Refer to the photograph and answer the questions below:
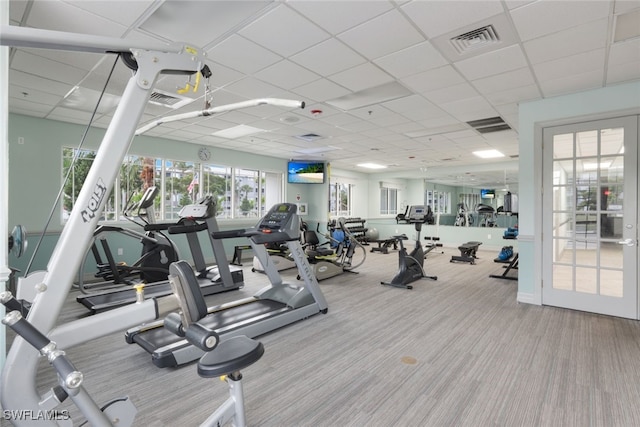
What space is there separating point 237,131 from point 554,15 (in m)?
5.03

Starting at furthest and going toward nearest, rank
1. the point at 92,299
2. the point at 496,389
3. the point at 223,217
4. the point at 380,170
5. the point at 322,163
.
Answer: the point at 380,170 → the point at 322,163 → the point at 223,217 → the point at 92,299 → the point at 496,389

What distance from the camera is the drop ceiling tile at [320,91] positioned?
3.86 metres

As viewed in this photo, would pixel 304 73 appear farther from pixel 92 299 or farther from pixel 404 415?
pixel 92 299

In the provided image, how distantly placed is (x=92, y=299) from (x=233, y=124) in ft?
11.1

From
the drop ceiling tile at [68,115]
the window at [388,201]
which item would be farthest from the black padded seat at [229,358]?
the window at [388,201]

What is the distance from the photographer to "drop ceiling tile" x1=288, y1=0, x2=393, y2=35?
2359 mm

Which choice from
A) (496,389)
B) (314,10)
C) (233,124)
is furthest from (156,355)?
(233,124)

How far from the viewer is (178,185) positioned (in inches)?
281

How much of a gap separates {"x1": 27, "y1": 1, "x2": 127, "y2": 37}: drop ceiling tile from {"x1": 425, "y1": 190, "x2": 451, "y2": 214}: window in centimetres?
973

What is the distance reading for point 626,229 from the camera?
3.71 m

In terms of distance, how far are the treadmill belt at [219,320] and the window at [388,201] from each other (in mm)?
9540

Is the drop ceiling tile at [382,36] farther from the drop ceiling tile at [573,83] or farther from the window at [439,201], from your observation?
the window at [439,201]

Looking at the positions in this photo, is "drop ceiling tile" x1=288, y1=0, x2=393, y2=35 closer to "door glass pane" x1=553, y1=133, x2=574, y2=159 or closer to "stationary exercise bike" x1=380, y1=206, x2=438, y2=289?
"door glass pane" x1=553, y1=133, x2=574, y2=159

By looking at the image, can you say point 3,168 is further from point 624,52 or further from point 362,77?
point 624,52
